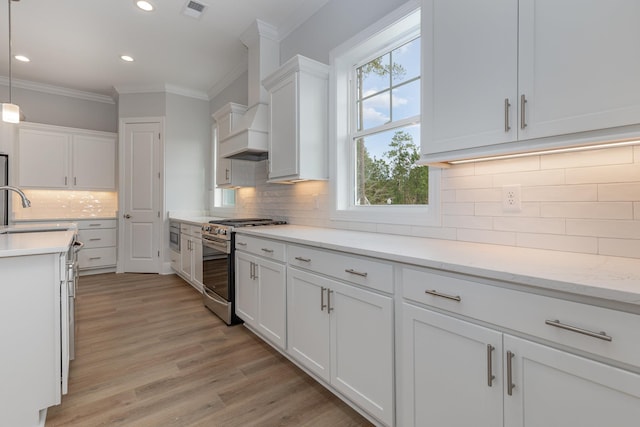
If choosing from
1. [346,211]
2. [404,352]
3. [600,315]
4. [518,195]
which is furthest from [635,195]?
[346,211]

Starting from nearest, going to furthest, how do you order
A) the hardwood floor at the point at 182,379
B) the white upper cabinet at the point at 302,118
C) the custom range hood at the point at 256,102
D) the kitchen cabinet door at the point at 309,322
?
the hardwood floor at the point at 182,379
the kitchen cabinet door at the point at 309,322
the white upper cabinet at the point at 302,118
the custom range hood at the point at 256,102

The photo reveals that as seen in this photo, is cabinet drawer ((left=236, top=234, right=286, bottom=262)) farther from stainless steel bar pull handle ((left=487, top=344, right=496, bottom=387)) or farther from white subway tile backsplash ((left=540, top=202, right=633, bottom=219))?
white subway tile backsplash ((left=540, top=202, right=633, bottom=219))

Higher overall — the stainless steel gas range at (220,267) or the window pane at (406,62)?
the window pane at (406,62)

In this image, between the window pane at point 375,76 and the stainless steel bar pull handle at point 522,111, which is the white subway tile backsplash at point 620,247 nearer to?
the stainless steel bar pull handle at point 522,111

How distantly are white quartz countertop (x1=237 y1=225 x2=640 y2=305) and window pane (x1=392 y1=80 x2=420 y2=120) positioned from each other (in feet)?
3.32

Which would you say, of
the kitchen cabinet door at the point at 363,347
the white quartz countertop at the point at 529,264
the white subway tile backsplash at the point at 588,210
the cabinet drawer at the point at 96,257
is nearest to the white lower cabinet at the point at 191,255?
the cabinet drawer at the point at 96,257

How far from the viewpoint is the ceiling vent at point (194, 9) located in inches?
116

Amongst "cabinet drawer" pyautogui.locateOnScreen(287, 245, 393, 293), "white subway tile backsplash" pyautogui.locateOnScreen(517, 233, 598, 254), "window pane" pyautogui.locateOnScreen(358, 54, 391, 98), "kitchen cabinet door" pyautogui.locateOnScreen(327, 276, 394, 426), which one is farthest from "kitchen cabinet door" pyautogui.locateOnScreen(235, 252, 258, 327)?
"white subway tile backsplash" pyautogui.locateOnScreen(517, 233, 598, 254)

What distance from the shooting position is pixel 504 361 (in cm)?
102

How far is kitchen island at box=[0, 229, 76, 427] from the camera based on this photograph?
1476 millimetres

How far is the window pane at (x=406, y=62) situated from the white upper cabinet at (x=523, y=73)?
60 cm

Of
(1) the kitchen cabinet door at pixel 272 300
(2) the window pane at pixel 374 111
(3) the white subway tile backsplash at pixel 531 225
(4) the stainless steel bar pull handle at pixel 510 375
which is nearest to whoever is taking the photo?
(4) the stainless steel bar pull handle at pixel 510 375

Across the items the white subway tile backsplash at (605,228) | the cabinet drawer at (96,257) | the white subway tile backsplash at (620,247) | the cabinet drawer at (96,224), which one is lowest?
the cabinet drawer at (96,257)

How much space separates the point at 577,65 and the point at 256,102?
286 cm
